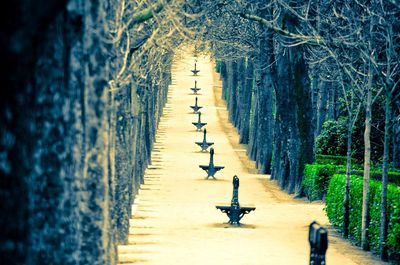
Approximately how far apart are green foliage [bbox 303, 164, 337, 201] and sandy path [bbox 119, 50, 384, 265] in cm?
50

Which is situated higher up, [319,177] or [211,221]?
[319,177]

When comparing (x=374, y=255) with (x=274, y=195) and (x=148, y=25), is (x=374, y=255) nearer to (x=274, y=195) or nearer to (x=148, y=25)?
(x=148, y=25)

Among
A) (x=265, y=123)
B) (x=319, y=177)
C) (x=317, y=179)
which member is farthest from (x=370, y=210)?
(x=265, y=123)

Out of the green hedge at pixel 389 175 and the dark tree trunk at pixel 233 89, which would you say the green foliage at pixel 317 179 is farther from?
the dark tree trunk at pixel 233 89

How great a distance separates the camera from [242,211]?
28891 mm

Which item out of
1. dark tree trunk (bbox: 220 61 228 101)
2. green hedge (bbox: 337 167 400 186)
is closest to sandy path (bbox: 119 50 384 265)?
green hedge (bbox: 337 167 400 186)

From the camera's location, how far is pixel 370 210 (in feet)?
76.5

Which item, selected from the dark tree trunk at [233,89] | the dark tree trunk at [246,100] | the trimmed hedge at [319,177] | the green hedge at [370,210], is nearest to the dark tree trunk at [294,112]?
the trimmed hedge at [319,177]

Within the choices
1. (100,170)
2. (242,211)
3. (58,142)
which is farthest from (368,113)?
(58,142)

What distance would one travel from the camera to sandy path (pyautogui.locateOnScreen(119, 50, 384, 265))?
2202 centimetres

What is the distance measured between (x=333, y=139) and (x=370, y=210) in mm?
22927

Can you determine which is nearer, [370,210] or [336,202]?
[370,210]

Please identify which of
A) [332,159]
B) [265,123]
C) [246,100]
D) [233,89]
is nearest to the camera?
[332,159]

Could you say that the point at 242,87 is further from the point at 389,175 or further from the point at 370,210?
the point at 370,210
